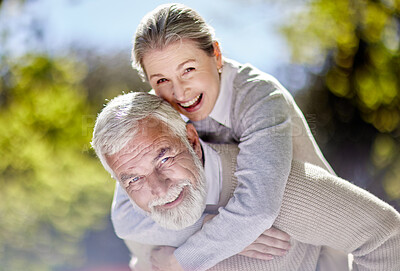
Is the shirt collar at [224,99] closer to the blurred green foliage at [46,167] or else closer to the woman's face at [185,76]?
the woman's face at [185,76]

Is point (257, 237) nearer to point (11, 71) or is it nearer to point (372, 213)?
point (372, 213)

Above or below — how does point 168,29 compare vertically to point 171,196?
above

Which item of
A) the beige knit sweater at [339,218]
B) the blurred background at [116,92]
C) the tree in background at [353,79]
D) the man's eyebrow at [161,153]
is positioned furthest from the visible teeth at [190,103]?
the tree in background at [353,79]

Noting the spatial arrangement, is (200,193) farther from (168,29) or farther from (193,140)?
(168,29)

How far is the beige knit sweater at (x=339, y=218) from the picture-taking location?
1.34m

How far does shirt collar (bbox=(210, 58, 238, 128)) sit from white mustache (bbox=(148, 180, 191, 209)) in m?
0.35

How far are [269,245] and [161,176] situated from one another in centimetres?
45

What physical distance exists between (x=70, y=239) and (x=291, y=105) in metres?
1.99

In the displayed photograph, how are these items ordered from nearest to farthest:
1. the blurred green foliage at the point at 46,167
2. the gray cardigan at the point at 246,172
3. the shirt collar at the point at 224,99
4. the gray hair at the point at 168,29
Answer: the gray cardigan at the point at 246,172, the gray hair at the point at 168,29, the shirt collar at the point at 224,99, the blurred green foliage at the point at 46,167

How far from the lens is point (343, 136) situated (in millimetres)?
3824

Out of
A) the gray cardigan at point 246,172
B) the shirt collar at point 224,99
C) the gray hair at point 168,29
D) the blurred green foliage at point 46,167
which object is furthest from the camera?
the blurred green foliage at point 46,167

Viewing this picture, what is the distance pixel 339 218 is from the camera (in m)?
1.34

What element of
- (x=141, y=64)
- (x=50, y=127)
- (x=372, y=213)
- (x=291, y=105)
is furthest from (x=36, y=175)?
(x=372, y=213)

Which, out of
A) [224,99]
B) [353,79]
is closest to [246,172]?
[224,99]
